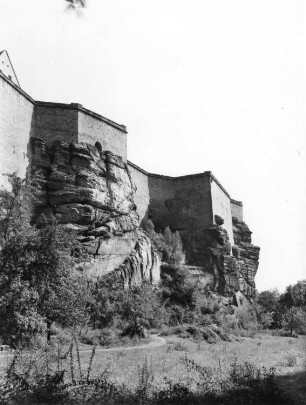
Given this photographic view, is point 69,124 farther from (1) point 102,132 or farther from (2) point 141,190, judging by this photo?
(2) point 141,190

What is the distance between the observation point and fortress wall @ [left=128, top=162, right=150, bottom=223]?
142 feet

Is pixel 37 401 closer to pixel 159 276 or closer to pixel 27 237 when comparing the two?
pixel 27 237

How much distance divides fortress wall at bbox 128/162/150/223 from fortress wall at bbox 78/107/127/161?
3.53 metres

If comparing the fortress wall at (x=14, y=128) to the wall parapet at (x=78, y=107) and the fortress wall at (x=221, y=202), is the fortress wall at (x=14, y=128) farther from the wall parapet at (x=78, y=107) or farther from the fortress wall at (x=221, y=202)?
the fortress wall at (x=221, y=202)

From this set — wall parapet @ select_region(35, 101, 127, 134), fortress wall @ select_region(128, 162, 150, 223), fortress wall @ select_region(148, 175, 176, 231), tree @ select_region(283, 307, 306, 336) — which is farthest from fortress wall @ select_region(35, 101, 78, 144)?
tree @ select_region(283, 307, 306, 336)

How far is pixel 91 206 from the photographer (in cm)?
3275

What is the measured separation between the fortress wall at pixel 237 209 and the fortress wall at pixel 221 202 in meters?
4.16

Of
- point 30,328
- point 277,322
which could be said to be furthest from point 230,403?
point 277,322

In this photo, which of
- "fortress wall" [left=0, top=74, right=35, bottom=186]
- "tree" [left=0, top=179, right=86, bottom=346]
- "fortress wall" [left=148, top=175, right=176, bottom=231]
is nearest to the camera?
"tree" [left=0, top=179, right=86, bottom=346]

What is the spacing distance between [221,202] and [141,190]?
11.8 m

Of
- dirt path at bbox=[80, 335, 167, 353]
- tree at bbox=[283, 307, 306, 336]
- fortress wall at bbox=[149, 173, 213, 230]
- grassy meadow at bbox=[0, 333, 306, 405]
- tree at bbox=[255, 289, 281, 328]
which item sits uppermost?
fortress wall at bbox=[149, 173, 213, 230]

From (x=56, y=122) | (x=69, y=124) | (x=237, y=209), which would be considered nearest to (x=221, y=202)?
(x=237, y=209)

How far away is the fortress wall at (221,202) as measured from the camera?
1922 inches

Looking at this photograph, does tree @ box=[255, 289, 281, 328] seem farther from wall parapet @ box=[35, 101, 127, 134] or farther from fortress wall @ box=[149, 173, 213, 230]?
wall parapet @ box=[35, 101, 127, 134]
